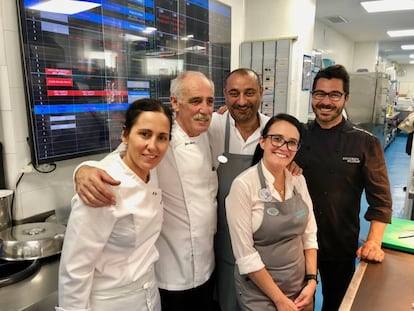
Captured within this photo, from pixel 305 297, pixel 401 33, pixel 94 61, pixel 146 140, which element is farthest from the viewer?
pixel 401 33

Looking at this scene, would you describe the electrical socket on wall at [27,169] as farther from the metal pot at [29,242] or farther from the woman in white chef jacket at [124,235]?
the woman in white chef jacket at [124,235]

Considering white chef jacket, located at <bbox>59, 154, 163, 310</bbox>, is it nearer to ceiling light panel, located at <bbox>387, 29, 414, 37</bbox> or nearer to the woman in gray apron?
the woman in gray apron

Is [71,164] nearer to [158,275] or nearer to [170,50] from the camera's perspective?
[158,275]

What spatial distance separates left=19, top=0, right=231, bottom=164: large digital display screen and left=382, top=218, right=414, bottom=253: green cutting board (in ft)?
5.10

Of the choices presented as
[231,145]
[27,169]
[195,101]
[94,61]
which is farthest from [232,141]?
[27,169]

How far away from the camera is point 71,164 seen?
1820 millimetres

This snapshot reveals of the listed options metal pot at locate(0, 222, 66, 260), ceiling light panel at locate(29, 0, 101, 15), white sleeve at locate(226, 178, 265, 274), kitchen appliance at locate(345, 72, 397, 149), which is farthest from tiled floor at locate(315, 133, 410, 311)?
ceiling light panel at locate(29, 0, 101, 15)

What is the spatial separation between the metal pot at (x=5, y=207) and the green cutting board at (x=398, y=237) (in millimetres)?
1747

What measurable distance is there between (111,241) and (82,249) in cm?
9

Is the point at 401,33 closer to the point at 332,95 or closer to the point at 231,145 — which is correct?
the point at 332,95

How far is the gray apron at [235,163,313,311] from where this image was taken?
1301mm

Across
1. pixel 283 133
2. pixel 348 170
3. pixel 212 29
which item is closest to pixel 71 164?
pixel 283 133

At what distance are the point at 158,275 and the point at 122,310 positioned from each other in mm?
307

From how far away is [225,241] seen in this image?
1.58 m
